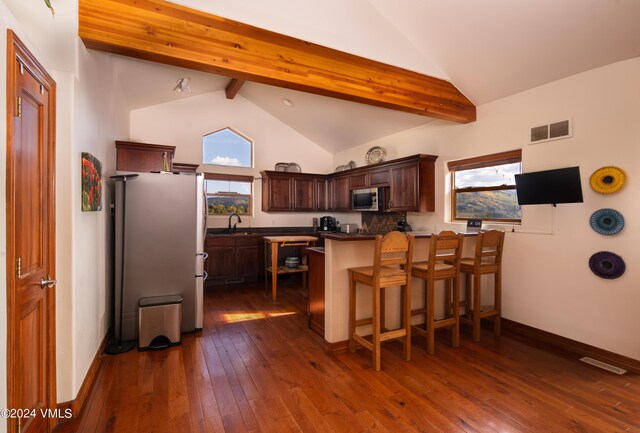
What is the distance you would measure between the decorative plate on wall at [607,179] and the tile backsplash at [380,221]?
2.61 metres

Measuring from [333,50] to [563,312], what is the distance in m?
3.48

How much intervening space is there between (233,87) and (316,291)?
395 centimetres

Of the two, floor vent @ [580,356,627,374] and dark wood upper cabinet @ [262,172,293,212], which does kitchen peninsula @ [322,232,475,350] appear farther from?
dark wood upper cabinet @ [262,172,293,212]

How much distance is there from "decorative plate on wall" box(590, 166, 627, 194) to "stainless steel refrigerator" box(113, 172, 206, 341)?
3850mm

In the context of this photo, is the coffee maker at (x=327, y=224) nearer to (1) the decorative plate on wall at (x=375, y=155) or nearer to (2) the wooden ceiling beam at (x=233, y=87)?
(1) the decorative plate on wall at (x=375, y=155)

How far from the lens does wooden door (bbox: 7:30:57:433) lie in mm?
1381

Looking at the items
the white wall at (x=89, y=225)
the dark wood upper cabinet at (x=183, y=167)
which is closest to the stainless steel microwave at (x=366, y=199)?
the dark wood upper cabinet at (x=183, y=167)

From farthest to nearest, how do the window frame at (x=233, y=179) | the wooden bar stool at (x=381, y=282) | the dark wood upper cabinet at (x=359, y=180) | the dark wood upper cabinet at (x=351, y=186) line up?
1. the window frame at (x=233, y=179)
2. the dark wood upper cabinet at (x=359, y=180)
3. the dark wood upper cabinet at (x=351, y=186)
4. the wooden bar stool at (x=381, y=282)

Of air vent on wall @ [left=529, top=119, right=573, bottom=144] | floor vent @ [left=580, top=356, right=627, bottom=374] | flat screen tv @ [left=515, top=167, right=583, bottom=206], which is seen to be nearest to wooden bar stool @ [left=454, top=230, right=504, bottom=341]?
flat screen tv @ [left=515, top=167, right=583, bottom=206]

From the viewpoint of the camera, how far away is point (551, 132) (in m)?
3.22

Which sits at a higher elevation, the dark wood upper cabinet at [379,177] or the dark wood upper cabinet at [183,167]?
the dark wood upper cabinet at [183,167]

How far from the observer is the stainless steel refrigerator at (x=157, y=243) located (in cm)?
315

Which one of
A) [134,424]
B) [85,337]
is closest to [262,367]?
[134,424]

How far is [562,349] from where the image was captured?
310cm
